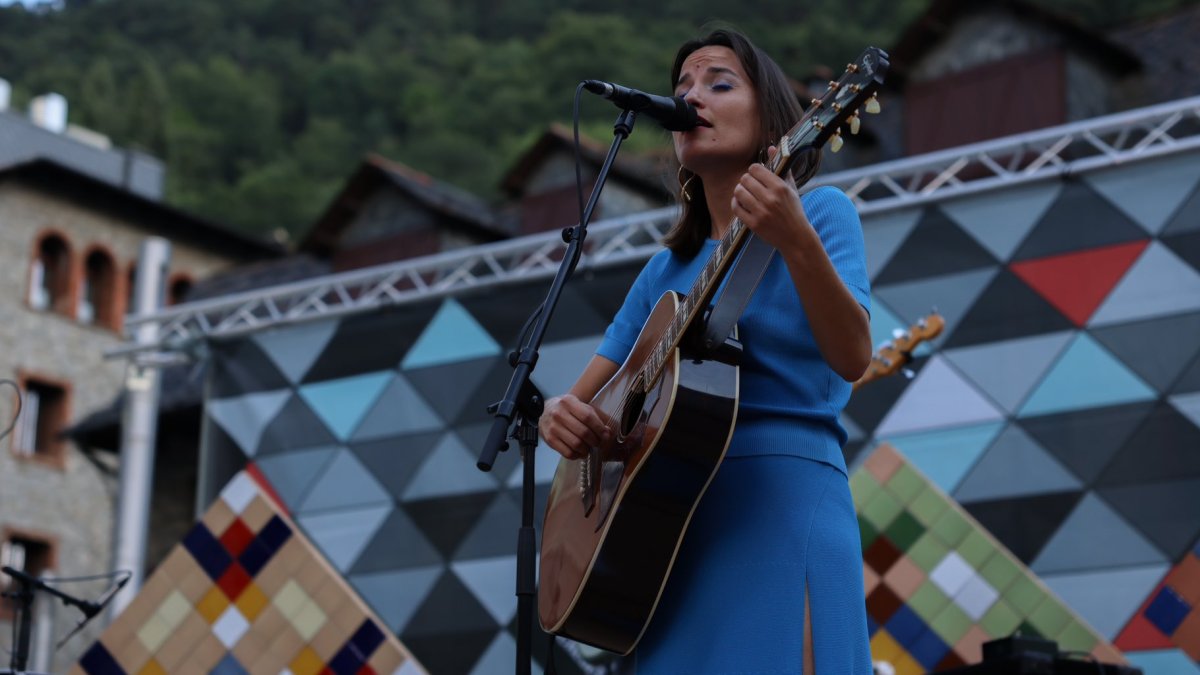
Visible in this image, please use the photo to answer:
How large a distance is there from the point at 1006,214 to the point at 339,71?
42.0 meters

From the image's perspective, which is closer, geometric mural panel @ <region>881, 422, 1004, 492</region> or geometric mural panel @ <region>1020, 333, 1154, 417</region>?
geometric mural panel @ <region>1020, 333, 1154, 417</region>

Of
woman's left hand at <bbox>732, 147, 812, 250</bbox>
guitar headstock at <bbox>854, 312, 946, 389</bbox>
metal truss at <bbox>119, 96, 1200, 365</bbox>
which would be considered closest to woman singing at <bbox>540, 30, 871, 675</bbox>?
woman's left hand at <bbox>732, 147, 812, 250</bbox>

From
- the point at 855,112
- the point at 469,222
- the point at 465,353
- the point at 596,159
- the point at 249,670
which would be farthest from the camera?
the point at 469,222

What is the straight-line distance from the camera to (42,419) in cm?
2542

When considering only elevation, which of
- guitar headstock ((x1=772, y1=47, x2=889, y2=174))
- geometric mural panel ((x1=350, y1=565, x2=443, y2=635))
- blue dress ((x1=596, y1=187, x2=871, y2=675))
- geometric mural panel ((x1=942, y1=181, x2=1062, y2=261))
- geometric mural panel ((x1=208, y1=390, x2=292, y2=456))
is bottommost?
blue dress ((x1=596, y1=187, x2=871, y2=675))

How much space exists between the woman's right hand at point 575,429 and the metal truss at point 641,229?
5.54 metres

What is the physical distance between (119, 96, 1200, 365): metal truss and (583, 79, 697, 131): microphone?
16.7ft

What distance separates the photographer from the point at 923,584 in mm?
8219

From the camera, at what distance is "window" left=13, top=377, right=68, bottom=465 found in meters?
24.9

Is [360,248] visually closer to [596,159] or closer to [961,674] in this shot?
[596,159]

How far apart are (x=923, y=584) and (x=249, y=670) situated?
331 centimetres

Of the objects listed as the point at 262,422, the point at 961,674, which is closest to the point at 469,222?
the point at 262,422

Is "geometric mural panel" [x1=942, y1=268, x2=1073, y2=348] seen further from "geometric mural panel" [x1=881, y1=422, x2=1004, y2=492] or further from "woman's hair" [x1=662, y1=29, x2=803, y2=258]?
"woman's hair" [x1=662, y1=29, x2=803, y2=258]

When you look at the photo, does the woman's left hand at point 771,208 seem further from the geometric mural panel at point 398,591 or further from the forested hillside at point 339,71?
the forested hillside at point 339,71
